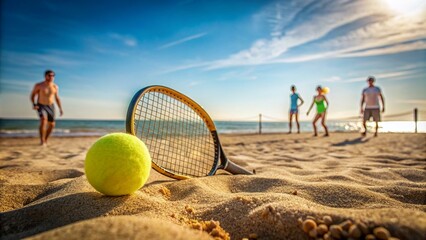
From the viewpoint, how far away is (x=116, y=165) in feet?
4.90

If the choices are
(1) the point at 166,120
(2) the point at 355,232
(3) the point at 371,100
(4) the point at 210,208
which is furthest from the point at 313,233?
(3) the point at 371,100

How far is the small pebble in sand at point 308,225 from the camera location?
1091 mm

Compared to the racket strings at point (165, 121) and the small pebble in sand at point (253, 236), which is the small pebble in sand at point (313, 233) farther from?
the racket strings at point (165, 121)

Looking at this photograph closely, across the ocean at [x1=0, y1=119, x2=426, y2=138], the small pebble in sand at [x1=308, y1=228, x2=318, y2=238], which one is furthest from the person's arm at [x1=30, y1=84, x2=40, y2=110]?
the small pebble in sand at [x1=308, y1=228, x2=318, y2=238]

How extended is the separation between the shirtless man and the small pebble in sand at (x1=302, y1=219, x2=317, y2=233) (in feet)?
23.8

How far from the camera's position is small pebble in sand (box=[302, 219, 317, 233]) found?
1.09m

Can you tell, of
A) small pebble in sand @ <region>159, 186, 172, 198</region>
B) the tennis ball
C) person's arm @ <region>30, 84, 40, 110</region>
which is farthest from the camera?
person's arm @ <region>30, 84, 40, 110</region>

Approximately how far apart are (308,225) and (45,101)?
752 centimetres

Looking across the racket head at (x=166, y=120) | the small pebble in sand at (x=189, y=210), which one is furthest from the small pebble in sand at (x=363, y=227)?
the racket head at (x=166, y=120)

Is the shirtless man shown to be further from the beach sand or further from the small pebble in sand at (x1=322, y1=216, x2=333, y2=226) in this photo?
the small pebble in sand at (x1=322, y1=216, x2=333, y2=226)

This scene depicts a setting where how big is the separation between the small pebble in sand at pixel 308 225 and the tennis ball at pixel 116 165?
100 cm

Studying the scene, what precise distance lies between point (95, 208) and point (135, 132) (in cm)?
66

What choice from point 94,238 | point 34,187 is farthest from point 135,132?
point 94,238

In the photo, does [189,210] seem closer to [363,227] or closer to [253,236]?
[253,236]
